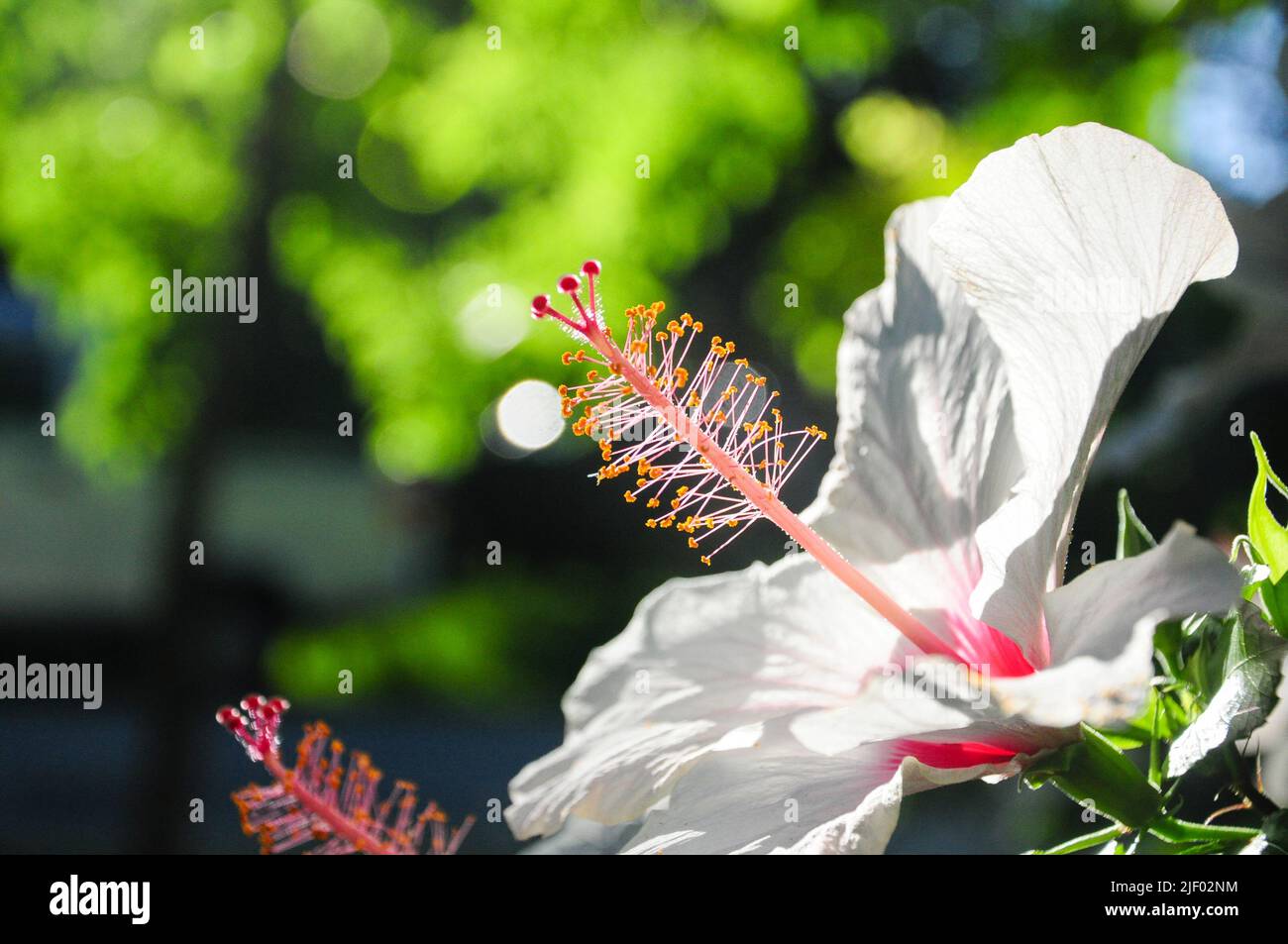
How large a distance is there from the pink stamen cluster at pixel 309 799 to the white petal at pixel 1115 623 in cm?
29

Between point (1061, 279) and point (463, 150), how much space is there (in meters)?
2.54

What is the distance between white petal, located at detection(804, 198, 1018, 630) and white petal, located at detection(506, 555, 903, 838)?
0.03 metres

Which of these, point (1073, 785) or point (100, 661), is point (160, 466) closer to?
point (100, 661)

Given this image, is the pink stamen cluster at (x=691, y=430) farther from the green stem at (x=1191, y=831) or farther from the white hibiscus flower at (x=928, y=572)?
the green stem at (x=1191, y=831)

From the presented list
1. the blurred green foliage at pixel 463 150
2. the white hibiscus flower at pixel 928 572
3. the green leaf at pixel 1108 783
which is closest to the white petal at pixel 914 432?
the white hibiscus flower at pixel 928 572

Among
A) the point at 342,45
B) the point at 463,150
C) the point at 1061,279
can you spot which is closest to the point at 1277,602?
the point at 1061,279

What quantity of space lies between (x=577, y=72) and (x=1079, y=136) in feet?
8.52

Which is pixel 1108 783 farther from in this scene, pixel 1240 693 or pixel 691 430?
pixel 691 430

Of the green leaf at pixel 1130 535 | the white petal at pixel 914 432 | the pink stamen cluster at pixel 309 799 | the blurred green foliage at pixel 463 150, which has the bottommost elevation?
the pink stamen cluster at pixel 309 799

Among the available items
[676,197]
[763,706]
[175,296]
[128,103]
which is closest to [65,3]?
[128,103]

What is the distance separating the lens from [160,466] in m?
3.54

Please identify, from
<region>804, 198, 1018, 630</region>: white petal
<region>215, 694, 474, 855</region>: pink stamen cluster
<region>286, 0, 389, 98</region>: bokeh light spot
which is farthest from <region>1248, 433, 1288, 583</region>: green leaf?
<region>286, 0, 389, 98</region>: bokeh light spot

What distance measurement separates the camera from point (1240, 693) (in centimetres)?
40

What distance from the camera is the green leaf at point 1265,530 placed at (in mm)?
442
